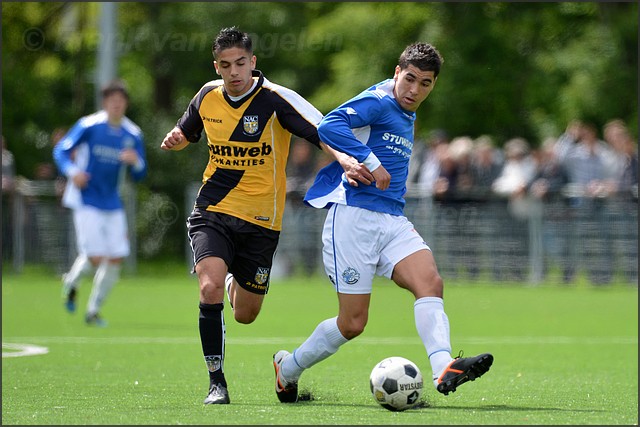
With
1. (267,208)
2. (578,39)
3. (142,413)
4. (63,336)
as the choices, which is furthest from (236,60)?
(578,39)

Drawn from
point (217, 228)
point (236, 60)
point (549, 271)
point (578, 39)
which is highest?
point (578, 39)

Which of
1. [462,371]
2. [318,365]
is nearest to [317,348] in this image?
[462,371]

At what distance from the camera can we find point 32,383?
9102mm

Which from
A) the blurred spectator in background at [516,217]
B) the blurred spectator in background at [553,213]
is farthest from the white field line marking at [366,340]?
the blurred spectator in background at [516,217]

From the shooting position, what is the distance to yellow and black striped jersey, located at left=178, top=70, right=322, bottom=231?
27.8ft

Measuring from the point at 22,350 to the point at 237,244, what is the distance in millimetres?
3936

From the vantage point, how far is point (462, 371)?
7.23m

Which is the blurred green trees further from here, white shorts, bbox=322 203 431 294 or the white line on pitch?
white shorts, bbox=322 203 431 294

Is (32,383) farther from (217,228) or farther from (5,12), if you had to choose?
(5,12)

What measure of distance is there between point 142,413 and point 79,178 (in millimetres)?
8014

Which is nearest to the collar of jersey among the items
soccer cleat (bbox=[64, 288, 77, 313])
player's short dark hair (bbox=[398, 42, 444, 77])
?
player's short dark hair (bbox=[398, 42, 444, 77])

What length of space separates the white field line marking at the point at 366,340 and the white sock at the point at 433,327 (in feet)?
16.2

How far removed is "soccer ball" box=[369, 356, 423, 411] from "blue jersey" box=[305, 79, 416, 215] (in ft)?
3.53

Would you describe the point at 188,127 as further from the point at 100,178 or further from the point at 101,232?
the point at 100,178
